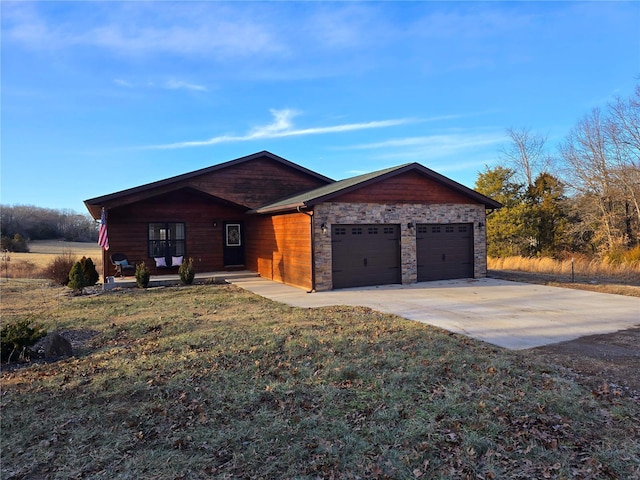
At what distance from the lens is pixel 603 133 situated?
2248cm

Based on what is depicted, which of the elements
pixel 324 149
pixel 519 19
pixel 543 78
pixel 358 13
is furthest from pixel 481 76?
pixel 324 149

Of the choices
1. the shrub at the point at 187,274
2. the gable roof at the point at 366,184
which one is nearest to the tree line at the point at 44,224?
the shrub at the point at 187,274

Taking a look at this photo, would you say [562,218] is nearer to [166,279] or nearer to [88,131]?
[166,279]

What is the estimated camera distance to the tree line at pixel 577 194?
71.2 ft

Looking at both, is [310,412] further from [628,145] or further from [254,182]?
[628,145]

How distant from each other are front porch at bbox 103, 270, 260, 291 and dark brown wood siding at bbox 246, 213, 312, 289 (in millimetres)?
969

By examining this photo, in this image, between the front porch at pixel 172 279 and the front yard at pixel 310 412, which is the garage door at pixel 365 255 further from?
the front yard at pixel 310 412

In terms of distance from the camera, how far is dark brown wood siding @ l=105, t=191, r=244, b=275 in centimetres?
1519

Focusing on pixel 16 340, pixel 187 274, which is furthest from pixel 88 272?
pixel 16 340

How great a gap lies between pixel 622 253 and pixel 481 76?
11.9 meters

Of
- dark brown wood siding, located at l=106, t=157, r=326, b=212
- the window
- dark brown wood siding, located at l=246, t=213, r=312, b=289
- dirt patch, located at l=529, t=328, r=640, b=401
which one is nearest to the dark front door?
dark brown wood siding, located at l=246, t=213, r=312, b=289

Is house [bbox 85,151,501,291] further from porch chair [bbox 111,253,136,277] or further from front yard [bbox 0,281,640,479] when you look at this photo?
front yard [bbox 0,281,640,479]

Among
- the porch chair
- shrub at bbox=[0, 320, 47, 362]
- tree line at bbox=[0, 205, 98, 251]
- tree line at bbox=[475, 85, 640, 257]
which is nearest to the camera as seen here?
shrub at bbox=[0, 320, 47, 362]

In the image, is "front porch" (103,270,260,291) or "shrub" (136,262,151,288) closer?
"shrub" (136,262,151,288)
